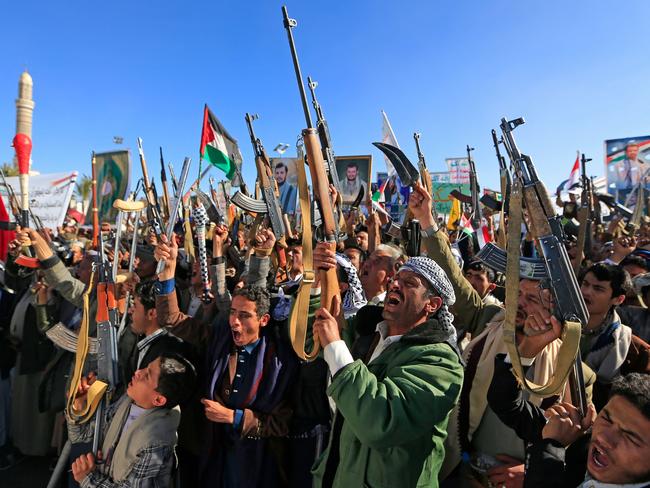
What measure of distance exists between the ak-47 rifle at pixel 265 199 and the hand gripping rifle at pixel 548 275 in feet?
8.24

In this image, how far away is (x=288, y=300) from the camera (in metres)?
3.05

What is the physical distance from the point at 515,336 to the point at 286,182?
7417 mm

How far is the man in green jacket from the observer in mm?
1581

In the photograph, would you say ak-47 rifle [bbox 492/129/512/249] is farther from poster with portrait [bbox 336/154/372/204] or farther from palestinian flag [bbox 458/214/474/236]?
poster with portrait [bbox 336/154/372/204]

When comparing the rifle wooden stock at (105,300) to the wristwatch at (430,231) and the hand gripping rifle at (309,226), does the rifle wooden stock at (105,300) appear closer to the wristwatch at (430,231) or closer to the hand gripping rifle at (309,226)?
the hand gripping rifle at (309,226)

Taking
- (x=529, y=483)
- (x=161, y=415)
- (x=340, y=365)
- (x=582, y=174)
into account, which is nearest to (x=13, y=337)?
(x=161, y=415)

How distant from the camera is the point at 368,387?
5.26 ft

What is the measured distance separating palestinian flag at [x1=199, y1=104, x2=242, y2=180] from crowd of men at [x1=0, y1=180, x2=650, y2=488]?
340 cm

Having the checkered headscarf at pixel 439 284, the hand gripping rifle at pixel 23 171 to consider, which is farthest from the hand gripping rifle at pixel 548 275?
the hand gripping rifle at pixel 23 171

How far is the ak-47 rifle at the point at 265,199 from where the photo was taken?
13.8ft

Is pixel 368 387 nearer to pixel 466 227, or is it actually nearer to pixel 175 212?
pixel 175 212

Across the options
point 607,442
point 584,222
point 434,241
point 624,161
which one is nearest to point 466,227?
point 584,222

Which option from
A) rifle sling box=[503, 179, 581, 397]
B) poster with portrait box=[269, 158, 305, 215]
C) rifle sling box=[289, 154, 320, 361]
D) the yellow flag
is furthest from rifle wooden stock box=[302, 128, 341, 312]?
the yellow flag

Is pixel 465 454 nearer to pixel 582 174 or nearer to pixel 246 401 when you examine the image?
pixel 246 401
